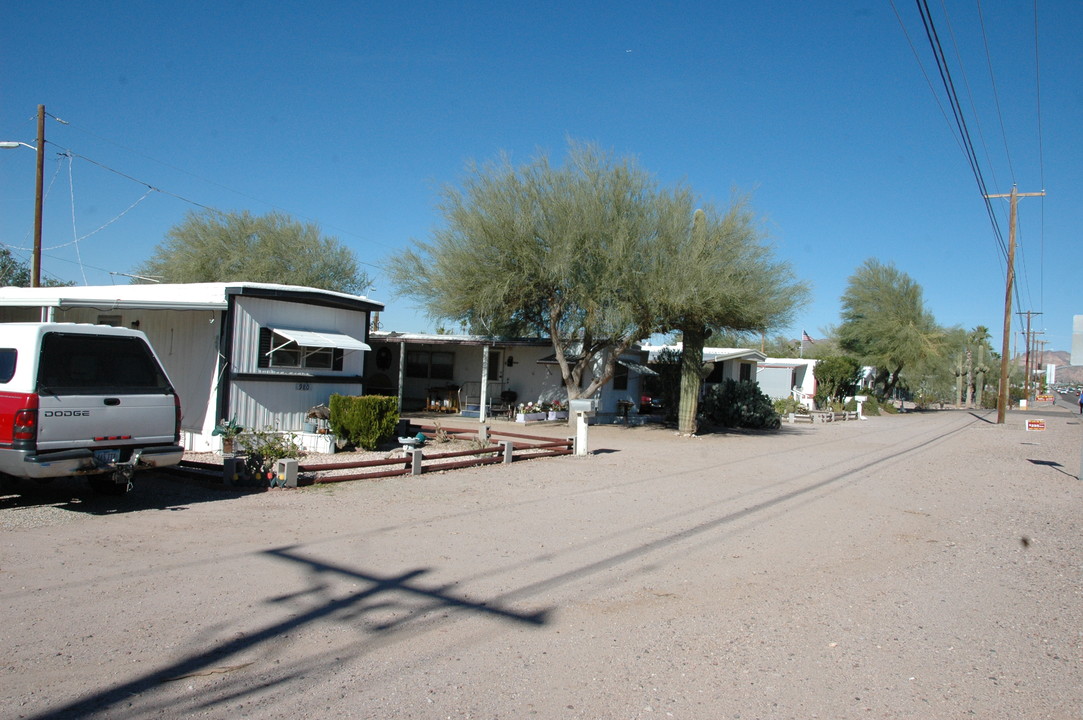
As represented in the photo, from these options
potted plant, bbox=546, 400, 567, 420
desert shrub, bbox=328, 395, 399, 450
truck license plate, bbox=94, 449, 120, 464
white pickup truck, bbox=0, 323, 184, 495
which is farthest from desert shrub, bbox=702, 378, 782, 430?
truck license plate, bbox=94, 449, 120, 464

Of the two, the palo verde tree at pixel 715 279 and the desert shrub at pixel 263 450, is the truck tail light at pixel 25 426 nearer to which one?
the desert shrub at pixel 263 450

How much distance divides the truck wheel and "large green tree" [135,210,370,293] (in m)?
19.7

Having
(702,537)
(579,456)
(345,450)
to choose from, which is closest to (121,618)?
(702,537)

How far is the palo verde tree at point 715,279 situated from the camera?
1917 centimetres

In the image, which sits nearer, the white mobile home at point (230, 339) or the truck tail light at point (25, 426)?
the truck tail light at point (25, 426)

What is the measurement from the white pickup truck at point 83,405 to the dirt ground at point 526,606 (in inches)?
24.5

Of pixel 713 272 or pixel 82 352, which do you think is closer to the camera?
pixel 82 352

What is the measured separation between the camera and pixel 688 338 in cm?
2181

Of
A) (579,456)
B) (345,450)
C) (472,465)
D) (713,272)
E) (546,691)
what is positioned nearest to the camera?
(546,691)

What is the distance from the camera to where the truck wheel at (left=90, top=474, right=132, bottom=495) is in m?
8.73

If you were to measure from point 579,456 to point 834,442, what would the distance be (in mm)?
10405

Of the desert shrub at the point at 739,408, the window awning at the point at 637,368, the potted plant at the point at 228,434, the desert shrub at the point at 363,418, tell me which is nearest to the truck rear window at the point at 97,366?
the potted plant at the point at 228,434

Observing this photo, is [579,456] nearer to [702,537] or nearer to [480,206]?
[702,537]

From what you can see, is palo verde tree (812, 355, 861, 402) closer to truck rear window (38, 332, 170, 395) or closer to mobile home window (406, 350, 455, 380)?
mobile home window (406, 350, 455, 380)
